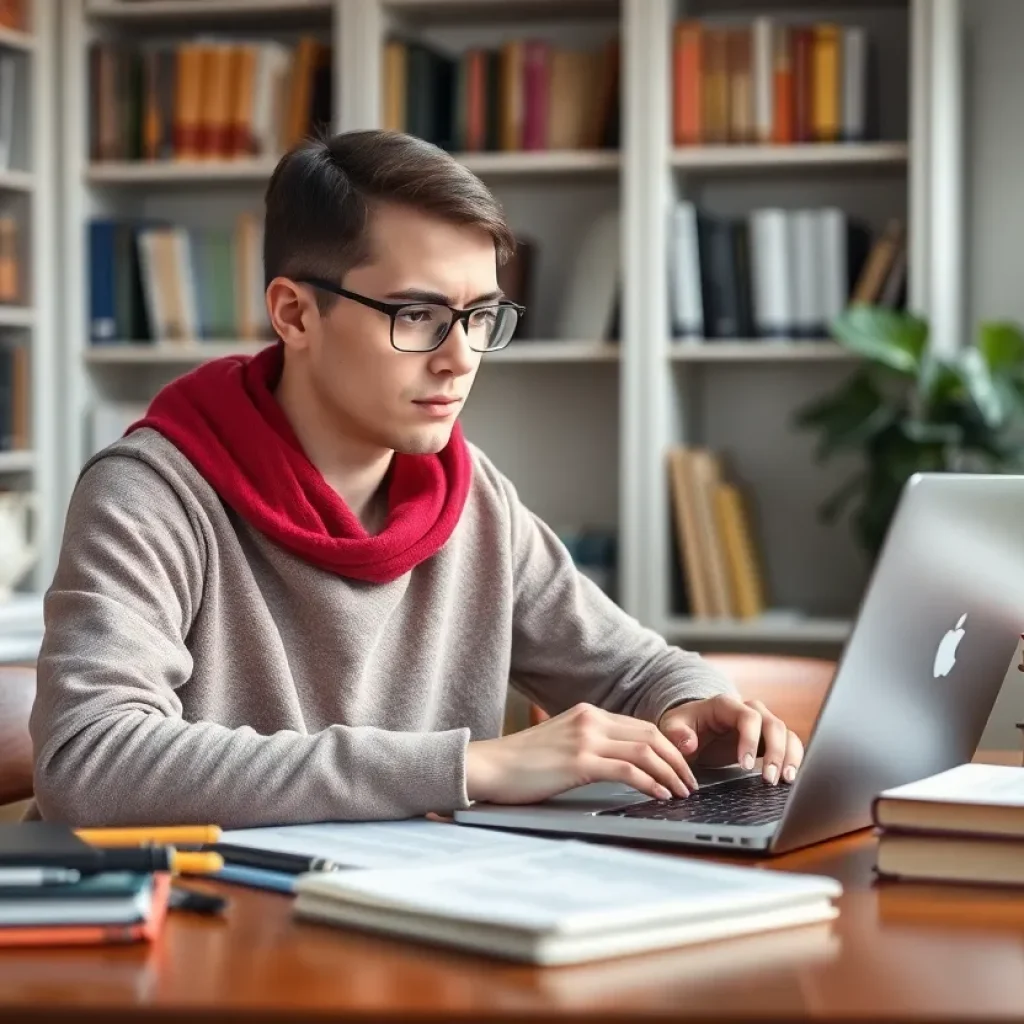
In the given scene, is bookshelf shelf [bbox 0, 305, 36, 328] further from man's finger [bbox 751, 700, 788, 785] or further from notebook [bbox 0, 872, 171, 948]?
notebook [bbox 0, 872, 171, 948]

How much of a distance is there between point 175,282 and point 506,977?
311 cm

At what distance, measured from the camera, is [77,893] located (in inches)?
34.7

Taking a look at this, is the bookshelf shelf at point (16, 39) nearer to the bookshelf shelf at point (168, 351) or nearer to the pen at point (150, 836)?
the bookshelf shelf at point (168, 351)

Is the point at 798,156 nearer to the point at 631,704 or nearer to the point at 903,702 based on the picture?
the point at 631,704

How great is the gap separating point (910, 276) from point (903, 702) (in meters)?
2.25

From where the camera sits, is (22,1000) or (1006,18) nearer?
(22,1000)

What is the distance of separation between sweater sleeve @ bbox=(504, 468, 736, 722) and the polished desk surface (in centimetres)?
79

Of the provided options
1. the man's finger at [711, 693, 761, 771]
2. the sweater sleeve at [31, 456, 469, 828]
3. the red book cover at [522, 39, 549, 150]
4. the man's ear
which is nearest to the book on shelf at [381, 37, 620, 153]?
the red book cover at [522, 39, 549, 150]

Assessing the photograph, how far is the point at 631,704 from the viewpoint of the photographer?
173cm

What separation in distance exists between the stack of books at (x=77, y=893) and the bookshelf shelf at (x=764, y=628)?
2.57 m

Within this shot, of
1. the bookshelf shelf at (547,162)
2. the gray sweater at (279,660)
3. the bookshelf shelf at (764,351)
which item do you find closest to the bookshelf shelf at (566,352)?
the bookshelf shelf at (764,351)

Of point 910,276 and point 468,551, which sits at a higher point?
point 910,276

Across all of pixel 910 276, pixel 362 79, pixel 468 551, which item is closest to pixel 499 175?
pixel 362 79

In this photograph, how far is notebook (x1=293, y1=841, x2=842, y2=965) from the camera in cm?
83
